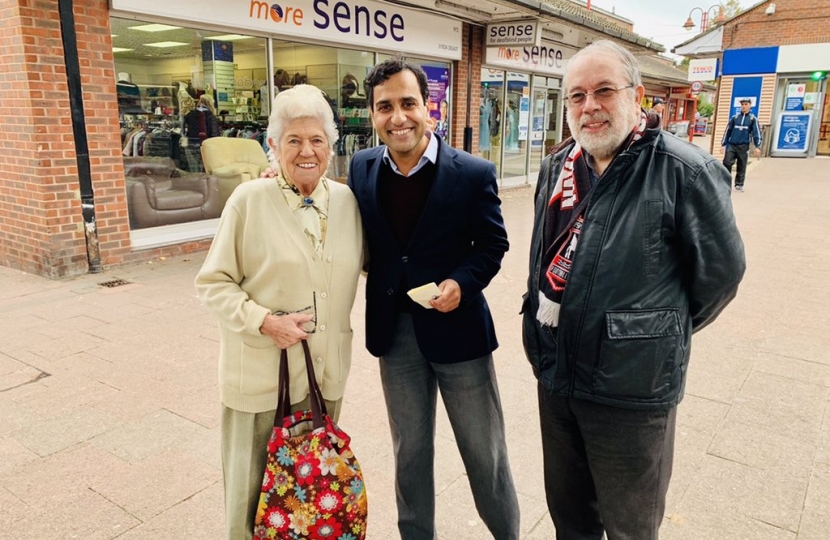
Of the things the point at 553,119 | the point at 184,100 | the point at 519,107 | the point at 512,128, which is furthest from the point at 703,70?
the point at 184,100

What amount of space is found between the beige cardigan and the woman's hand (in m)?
0.03

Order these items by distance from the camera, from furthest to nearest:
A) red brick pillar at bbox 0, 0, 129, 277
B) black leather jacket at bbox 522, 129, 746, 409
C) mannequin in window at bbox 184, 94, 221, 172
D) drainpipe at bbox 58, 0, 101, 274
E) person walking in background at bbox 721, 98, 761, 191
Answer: person walking in background at bbox 721, 98, 761, 191
mannequin in window at bbox 184, 94, 221, 172
drainpipe at bbox 58, 0, 101, 274
red brick pillar at bbox 0, 0, 129, 277
black leather jacket at bbox 522, 129, 746, 409

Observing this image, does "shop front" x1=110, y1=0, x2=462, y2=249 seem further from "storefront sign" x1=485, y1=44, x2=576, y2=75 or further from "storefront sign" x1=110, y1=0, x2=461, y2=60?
"storefront sign" x1=485, y1=44, x2=576, y2=75

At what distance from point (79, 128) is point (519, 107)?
10177mm

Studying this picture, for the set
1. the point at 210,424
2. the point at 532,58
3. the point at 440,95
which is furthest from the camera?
the point at 532,58

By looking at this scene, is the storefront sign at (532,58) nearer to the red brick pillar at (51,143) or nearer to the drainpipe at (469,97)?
the drainpipe at (469,97)

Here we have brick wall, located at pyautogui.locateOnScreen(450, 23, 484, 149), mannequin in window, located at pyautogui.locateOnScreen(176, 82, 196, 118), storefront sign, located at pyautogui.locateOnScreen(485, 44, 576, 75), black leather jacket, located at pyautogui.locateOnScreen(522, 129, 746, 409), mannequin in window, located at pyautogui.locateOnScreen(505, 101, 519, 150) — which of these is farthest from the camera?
mannequin in window, located at pyautogui.locateOnScreen(505, 101, 519, 150)

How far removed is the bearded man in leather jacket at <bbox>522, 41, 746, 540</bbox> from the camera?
177 cm

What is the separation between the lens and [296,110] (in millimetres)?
1995

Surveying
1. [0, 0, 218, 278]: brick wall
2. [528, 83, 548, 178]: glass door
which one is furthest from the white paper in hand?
[528, 83, 548, 178]: glass door

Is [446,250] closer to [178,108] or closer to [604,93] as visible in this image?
[604,93]

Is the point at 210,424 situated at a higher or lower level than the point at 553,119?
lower

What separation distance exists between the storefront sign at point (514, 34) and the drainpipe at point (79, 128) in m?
7.63

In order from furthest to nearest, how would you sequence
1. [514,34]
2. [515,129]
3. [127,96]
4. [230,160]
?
[515,129] < [514,34] < [230,160] < [127,96]
